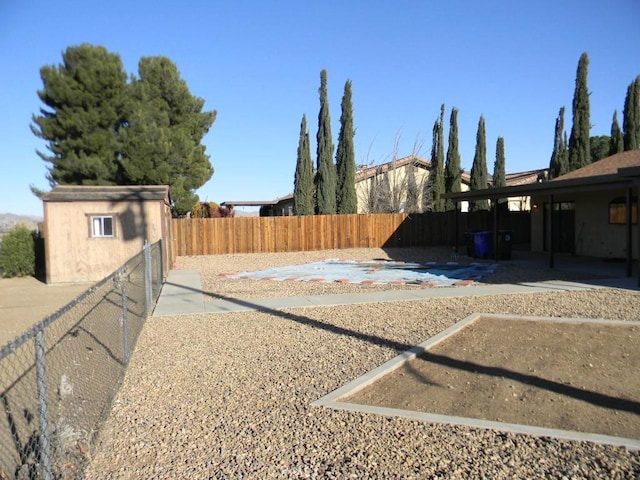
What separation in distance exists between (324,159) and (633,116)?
751 inches

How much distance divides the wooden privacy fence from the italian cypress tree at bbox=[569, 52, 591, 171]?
7291 mm

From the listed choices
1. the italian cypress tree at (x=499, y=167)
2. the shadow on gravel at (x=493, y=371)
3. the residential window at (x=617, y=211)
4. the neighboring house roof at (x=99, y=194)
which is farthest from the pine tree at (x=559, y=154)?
the shadow on gravel at (x=493, y=371)

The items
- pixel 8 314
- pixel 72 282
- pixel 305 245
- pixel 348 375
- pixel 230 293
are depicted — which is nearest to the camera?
pixel 348 375

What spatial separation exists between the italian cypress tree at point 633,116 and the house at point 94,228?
28.6 meters

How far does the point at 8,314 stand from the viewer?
10797mm

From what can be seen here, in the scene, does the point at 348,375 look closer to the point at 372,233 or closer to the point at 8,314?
the point at 8,314

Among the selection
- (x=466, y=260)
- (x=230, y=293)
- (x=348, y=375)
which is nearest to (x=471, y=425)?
(x=348, y=375)

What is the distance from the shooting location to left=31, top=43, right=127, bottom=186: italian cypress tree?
2517 centimetres

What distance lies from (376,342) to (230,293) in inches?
235

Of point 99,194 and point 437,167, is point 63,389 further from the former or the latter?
point 437,167

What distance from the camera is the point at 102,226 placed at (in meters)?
16.9

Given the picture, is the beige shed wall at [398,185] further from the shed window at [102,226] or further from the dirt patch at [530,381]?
the dirt patch at [530,381]

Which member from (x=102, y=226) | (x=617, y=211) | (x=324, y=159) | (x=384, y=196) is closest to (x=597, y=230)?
(x=617, y=211)

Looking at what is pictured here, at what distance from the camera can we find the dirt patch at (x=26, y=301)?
30.9 ft
